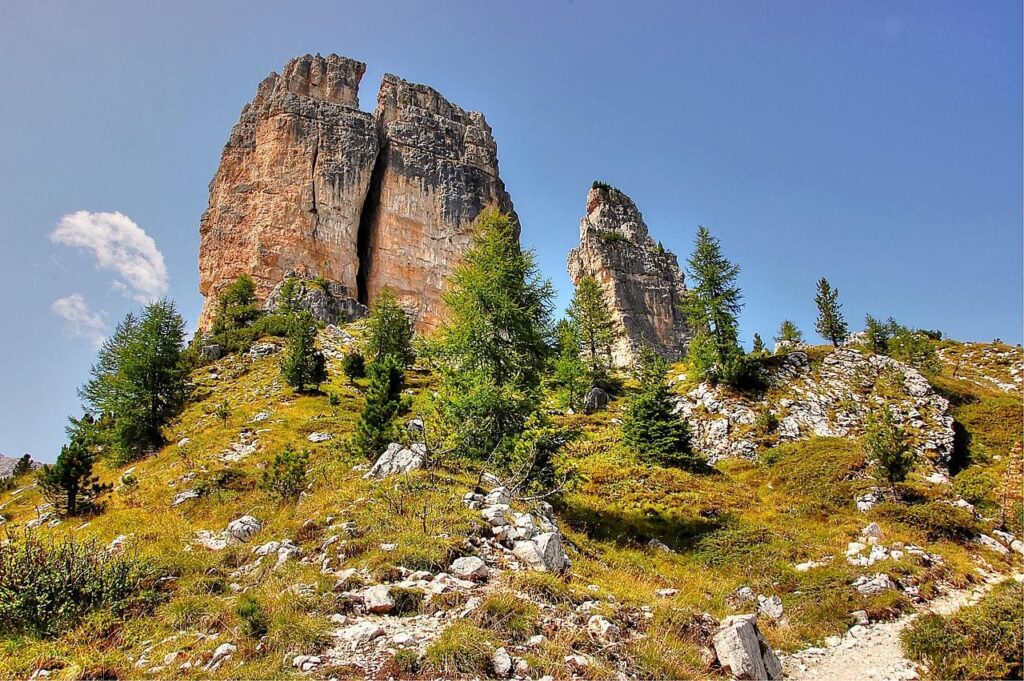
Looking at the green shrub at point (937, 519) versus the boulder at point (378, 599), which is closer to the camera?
the boulder at point (378, 599)

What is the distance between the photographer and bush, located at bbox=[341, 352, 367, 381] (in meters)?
35.0

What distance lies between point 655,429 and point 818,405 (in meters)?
12.0

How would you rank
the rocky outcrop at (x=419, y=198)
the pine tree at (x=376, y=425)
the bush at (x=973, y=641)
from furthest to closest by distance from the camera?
the rocky outcrop at (x=419, y=198) < the pine tree at (x=376, y=425) < the bush at (x=973, y=641)

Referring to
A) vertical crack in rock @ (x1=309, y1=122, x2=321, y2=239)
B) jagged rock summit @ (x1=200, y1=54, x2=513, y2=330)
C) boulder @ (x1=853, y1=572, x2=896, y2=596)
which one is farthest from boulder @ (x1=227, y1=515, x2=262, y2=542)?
vertical crack in rock @ (x1=309, y1=122, x2=321, y2=239)

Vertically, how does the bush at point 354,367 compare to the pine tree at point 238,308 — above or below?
below

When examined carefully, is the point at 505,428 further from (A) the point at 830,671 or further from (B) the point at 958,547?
(B) the point at 958,547

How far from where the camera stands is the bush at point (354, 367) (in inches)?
1377

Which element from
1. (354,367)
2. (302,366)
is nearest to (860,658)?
(302,366)

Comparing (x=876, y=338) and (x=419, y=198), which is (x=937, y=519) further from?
(x=419, y=198)

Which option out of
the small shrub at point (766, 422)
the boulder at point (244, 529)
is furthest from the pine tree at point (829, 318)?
the boulder at point (244, 529)

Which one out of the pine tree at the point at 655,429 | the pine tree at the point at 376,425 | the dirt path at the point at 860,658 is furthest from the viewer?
the pine tree at the point at 655,429

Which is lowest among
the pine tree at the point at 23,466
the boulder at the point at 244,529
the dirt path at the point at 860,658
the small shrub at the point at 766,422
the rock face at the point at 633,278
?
the dirt path at the point at 860,658

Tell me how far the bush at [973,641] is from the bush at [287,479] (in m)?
13.7

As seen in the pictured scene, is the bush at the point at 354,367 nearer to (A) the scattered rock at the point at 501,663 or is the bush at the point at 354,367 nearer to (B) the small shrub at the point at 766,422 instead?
(B) the small shrub at the point at 766,422
